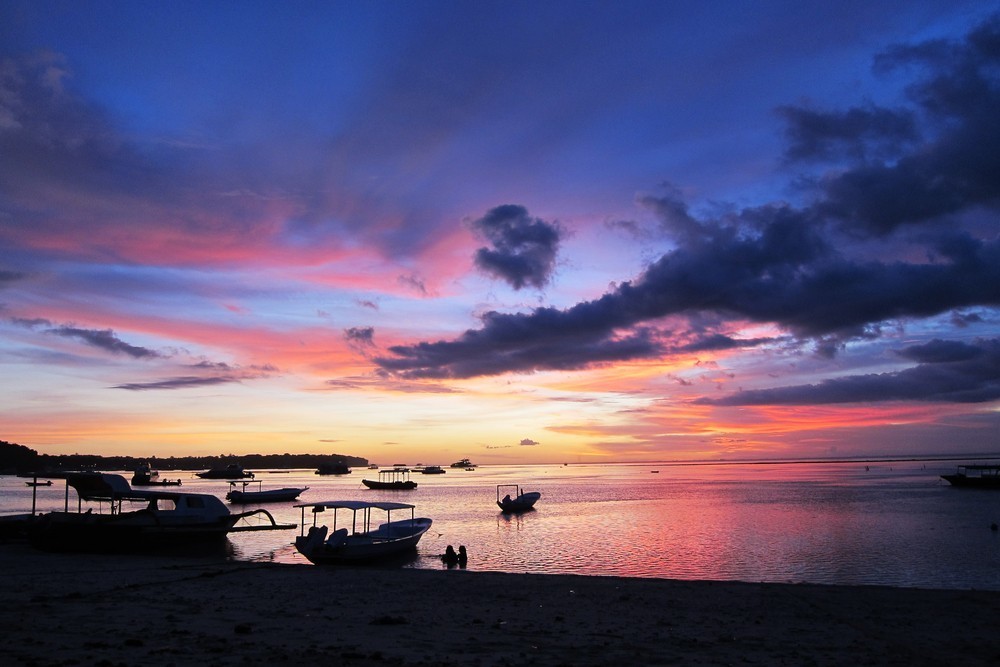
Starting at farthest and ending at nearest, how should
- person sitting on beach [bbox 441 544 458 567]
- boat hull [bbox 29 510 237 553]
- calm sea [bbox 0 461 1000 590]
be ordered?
person sitting on beach [bbox 441 544 458 567] → boat hull [bbox 29 510 237 553] → calm sea [bbox 0 461 1000 590]

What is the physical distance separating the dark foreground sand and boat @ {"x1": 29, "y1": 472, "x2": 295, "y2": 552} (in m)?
8.56

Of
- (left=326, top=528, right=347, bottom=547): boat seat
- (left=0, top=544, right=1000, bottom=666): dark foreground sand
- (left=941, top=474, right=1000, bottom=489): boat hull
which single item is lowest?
(left=941, top=474, right=1000, bottom=489): boat hull

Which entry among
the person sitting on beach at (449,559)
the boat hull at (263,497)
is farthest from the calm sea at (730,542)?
the boat hull at (263,497)

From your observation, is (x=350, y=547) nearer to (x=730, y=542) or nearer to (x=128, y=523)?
(x=128, y=523)

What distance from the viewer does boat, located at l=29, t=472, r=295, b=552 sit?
34531 millimetres

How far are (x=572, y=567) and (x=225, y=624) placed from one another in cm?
2348

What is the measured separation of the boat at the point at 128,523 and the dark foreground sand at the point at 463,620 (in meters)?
8.56

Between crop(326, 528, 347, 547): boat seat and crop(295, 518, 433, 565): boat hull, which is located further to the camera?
crop(326, 528, 347, 547): boat seat

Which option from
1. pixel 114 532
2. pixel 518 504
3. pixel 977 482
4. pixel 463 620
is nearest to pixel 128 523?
pixel 114 532

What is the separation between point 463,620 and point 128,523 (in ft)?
91.8

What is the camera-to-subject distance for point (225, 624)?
1515 centimetres

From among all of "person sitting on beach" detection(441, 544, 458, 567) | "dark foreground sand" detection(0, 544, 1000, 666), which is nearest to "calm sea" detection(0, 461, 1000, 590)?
"person sitting on beach" detection(441, 544, 458, 567)

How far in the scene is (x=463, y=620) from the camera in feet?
54.7

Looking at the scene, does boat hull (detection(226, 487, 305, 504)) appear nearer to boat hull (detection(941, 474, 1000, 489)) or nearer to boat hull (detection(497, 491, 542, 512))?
boat hull (detection(497, 491, 542, 512))
